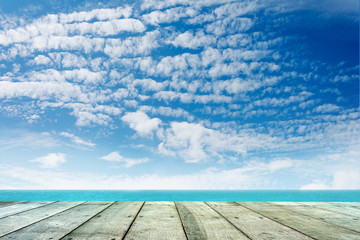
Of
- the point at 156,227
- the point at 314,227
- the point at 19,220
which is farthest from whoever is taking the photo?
the point at 19,220

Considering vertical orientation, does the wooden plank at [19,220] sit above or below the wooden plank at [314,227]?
above

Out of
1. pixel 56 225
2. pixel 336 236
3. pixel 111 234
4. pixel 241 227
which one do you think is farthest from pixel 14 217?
pixel 336 236

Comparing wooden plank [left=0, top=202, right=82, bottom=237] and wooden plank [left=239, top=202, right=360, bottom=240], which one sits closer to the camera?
wooden plank [left=239, top=202, right=360, bottom=240]

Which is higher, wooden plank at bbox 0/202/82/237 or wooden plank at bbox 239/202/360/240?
wooden plank at bbox 0/202/82/237

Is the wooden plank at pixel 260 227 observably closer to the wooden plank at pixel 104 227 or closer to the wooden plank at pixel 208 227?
the wooden plank at pixel 208 227

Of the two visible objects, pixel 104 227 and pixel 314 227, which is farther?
pixel 314 227

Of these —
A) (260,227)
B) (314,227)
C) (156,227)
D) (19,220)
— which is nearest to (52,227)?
(19,220)

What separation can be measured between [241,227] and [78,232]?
1483mm

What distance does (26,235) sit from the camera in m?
1.91

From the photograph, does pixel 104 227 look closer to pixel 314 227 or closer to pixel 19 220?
pixel 19 220

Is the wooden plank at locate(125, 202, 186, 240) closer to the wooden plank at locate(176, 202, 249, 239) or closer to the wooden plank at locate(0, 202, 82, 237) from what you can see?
the wooden plank at locate(176, 202, 249, 239)

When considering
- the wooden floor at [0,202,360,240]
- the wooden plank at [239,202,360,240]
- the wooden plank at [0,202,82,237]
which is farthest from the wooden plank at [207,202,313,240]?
the wooden plank at [0,202,82,237]

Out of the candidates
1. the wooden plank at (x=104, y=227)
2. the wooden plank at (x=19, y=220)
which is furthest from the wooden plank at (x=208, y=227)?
the wooden plank at (x=19, y=220)

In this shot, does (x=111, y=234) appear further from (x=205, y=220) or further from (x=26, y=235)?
(x=205, y=220)
